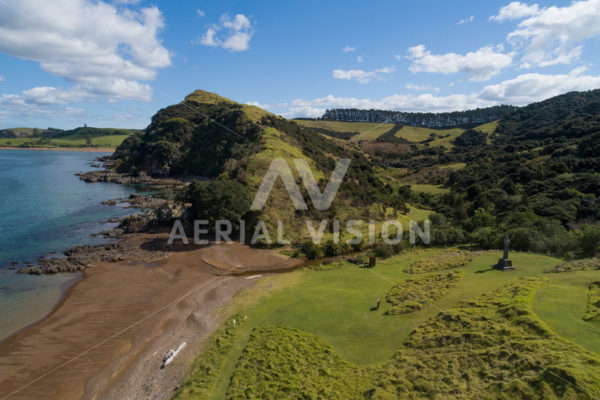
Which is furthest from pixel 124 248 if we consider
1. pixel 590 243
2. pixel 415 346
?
pixel 590 243

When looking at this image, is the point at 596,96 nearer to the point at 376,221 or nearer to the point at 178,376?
the point at 376,221

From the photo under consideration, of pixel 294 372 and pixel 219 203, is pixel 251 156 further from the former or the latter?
pixel 294 372

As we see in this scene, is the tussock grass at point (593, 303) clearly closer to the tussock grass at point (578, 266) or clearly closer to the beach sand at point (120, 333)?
the tussock grass at point (578, 266)

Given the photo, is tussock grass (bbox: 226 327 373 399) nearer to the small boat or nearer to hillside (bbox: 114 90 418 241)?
the small boat

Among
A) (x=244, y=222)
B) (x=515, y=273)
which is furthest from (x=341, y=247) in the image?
(x=515, y=273)

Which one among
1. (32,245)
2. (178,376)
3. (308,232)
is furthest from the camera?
(308,232)

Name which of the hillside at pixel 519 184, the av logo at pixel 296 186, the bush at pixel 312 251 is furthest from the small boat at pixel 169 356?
the hillside at pixel 519 184
